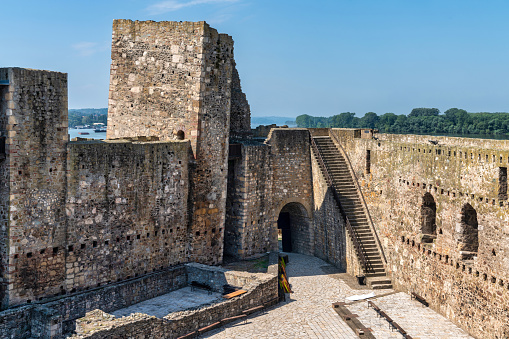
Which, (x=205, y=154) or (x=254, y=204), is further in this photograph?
(x=254, y=204)

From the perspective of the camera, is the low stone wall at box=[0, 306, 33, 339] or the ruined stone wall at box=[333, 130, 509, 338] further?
the ruined stone wall at box=[333, 130, 509, 338]

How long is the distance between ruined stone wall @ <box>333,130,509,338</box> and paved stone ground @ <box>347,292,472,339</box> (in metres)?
0.37

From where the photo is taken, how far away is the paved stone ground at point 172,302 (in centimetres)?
1930

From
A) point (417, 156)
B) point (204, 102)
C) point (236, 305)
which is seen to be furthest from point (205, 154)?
point (417, 156)

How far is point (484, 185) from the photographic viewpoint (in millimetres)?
17781

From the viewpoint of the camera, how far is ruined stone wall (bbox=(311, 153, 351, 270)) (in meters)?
25.2

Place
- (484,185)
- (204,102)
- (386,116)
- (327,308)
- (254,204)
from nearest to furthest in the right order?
(484,185) < (327,308) < (204,102) < (254,204) < (386,116)

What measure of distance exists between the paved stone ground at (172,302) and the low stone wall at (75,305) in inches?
11.5

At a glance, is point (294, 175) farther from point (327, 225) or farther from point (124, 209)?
point (124, 209)

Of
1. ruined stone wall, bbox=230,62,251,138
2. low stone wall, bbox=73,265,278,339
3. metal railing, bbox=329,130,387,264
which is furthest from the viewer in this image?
ruined stone wall, bbox=230,62,251,138

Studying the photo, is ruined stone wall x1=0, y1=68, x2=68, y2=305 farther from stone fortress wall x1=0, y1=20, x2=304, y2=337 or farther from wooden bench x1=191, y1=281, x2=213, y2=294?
wooden bench x1=191, y1=281, x2=213, y2=294

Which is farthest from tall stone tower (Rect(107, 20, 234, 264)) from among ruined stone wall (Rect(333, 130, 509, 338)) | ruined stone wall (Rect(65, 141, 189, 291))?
ruined stone wall (Rect(333, 130, 509, 338))

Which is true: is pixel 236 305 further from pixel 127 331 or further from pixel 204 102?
pixel 204 102

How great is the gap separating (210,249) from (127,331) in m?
7.64
